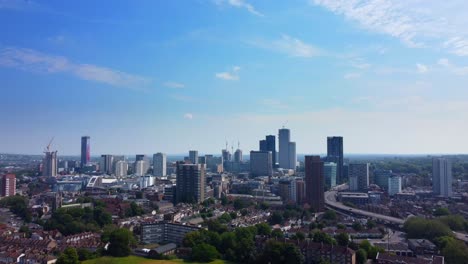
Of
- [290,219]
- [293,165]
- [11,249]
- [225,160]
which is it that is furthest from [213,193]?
[225,160]

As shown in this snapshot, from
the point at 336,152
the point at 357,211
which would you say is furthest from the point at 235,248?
the point at 336,152

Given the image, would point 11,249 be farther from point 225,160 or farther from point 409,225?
point 225,160

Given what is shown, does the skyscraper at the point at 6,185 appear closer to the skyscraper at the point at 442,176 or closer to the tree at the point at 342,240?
the tree at the point at 342,240

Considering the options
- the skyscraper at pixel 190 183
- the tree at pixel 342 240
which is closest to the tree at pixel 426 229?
the tree at pixel 342 240

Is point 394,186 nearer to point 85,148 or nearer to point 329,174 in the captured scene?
point 329,174

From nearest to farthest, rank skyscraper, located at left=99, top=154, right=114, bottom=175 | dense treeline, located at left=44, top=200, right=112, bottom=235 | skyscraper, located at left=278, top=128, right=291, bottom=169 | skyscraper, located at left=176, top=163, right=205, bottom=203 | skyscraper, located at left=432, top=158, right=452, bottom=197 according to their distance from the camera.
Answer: dense treeline, located at left=44, top=200, right=112, bottom=235 < skyscraper, located at left=176, top=163, right=205, bottom=203 < skyscraper, located at left=432, top=158, right=452, bottom=197 < skyscraper, located at left=99, top=154, right=114, bottom=175 < skyscraper, located at left=278, top=128, right=291, bottom=169

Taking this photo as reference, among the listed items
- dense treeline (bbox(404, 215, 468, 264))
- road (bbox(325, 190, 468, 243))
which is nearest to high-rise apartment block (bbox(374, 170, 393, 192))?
road (bbox(325, 190, 468, 243))

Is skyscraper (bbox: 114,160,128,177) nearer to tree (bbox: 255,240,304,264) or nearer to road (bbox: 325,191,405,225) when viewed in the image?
road (bbox: 325,191,405,225)
